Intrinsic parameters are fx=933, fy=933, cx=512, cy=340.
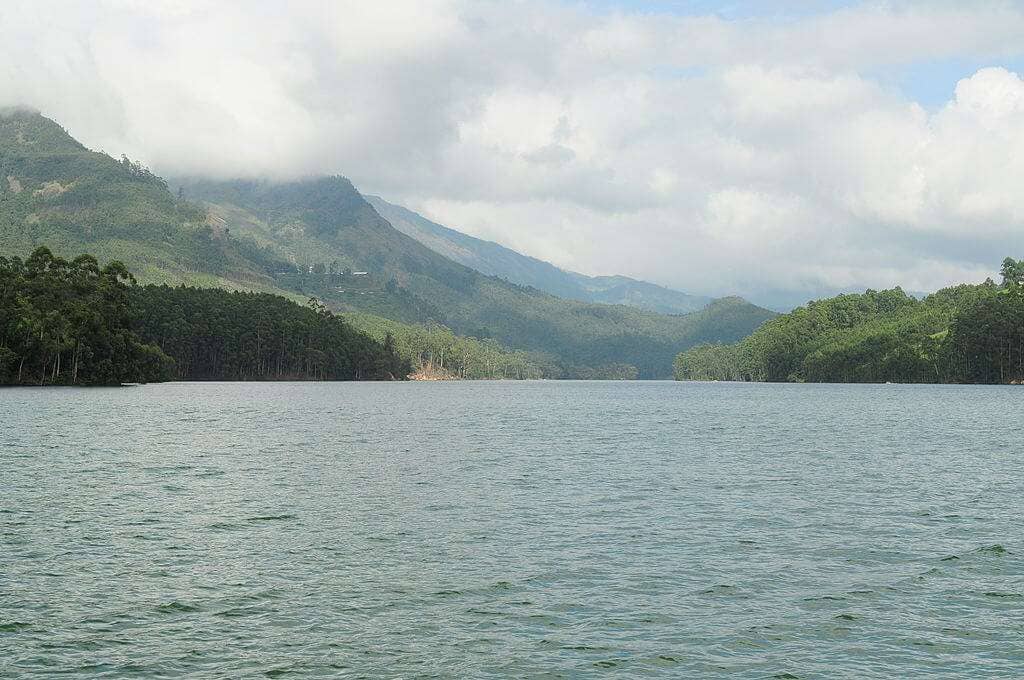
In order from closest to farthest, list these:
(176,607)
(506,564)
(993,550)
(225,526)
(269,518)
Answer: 1. (176,607)
2. (506,564)
3. (993,550)
4. (225,526)
5. (269,518)

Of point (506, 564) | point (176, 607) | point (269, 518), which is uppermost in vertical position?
point (506, 564)

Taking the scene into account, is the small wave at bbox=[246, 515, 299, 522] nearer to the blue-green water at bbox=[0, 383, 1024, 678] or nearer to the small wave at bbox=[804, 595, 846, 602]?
the blue-green water at bbox=[0, 383, 1024, 678]

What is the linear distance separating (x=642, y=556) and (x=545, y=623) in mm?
10354

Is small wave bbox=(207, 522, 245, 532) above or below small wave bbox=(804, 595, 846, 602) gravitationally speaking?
below

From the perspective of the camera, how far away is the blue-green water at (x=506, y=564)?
25.6 m

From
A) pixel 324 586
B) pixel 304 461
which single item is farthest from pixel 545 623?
pixel 304 461

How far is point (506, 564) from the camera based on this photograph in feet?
120

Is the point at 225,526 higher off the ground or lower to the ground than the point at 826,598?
lower

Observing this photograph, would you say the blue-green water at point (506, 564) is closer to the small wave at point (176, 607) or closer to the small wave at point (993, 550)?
the small wave at point (176, 607)

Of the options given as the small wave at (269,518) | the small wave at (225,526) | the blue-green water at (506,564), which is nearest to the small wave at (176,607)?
the blue-green water at (506,564)

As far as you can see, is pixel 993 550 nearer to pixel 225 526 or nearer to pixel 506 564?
pixel 506 564

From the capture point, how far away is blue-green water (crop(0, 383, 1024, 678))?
1009 inches

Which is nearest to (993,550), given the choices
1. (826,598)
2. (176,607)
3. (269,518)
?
(826,598)

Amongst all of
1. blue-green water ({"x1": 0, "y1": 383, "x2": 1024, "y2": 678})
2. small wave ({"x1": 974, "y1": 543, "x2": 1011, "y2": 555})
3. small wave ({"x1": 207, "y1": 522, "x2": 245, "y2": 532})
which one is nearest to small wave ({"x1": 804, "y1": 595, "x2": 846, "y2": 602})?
blue-green water ({"x1": 0, "y1": 383, "x2": 1024, "y2": 678})
